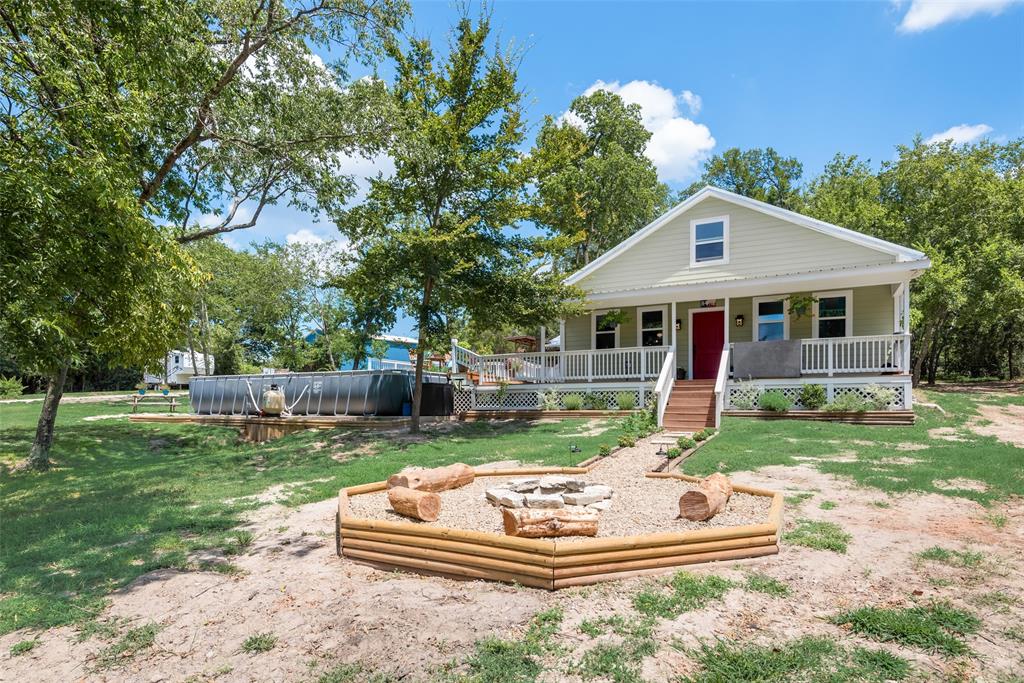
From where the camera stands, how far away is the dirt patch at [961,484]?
6297 millimetres

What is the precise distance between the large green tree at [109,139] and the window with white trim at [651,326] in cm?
1021

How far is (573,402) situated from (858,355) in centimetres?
737

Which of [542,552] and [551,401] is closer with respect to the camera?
[542,552]

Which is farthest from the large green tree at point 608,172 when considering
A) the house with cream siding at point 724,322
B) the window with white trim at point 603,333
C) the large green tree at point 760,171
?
the large green tree at point 760,171

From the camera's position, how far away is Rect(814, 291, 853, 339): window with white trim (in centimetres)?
1545

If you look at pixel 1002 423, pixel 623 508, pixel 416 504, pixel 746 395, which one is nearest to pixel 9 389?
pixel 416 504

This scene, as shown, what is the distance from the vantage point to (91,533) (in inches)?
233

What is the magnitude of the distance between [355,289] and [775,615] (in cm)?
1161

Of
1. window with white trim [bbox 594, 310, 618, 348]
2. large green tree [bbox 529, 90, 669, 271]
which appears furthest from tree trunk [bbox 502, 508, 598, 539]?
large green tree [bbox 529, 90, 669, 271]

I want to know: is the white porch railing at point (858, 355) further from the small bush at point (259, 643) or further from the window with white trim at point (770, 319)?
the small bush at point (259, 643)

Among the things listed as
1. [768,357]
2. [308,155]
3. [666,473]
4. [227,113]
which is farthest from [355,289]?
[768,357]

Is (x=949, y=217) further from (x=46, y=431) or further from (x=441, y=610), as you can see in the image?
(x=46, y=431)

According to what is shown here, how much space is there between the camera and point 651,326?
1795cm

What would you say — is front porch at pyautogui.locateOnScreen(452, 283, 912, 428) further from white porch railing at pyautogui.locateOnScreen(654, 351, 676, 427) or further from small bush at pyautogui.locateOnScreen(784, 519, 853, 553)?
small bush at pyautogui.locateOnScreen(784, 519, 853, 553)
